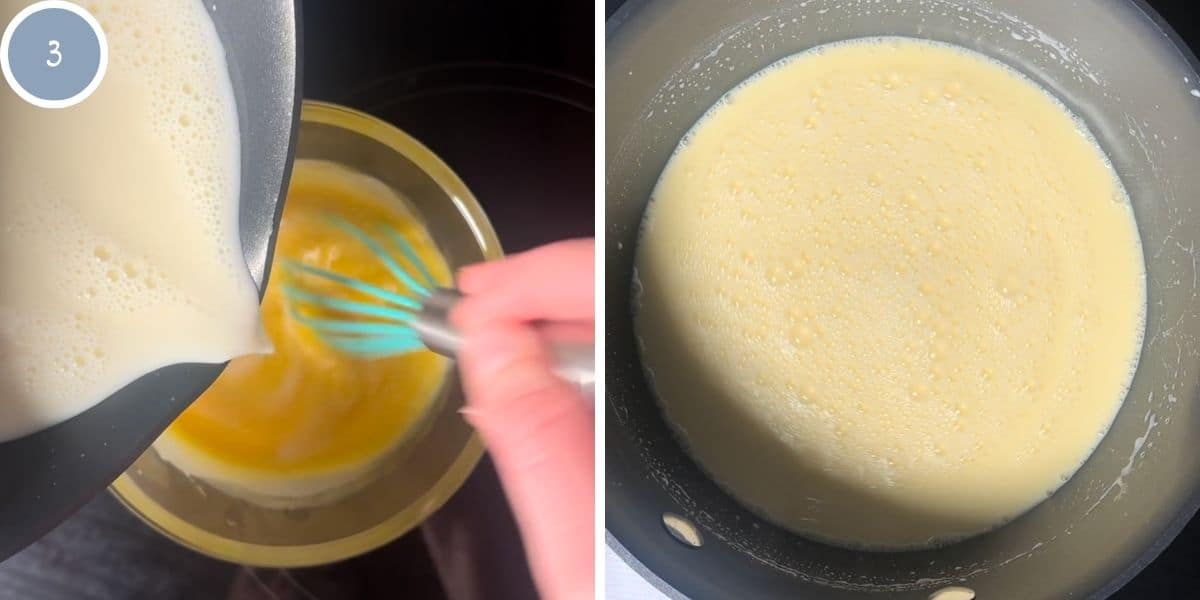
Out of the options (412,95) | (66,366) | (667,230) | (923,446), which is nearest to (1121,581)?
(923,446)

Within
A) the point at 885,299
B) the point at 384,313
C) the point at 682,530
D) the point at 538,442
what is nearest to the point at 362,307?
the point at 384,313

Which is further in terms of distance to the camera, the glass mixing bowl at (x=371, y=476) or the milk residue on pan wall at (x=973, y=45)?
the milk residue on pan wall at (x=973, y=45)

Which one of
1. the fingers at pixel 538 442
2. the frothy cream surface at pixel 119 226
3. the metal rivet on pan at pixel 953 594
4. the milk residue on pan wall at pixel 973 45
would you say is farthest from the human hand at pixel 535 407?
the metal rivet on pan at pixel 953 594

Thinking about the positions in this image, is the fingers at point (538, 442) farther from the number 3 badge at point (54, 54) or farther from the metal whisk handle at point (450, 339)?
the number 3 badge at point (54, 54)

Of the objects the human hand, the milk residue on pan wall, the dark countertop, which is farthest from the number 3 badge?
the milk residue on pan wall

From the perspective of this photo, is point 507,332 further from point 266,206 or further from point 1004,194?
point 1004,194

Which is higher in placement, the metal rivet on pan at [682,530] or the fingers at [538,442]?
the metal rivet on pan at [682,530]
